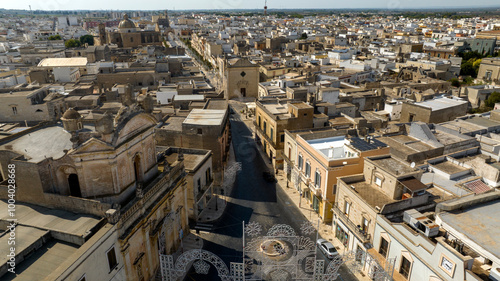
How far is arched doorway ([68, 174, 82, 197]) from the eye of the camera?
22859 millimetres

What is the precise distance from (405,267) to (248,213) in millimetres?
16266

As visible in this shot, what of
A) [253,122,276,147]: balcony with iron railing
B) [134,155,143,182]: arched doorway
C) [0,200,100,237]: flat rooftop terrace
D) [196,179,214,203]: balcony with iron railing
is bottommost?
[196,179,214,203]: balcony with iron railing

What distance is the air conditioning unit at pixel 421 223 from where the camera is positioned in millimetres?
21547

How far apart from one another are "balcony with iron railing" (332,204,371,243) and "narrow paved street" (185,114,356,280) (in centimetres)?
321

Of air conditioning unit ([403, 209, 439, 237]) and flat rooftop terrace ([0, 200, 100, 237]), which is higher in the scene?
flat rooftop terrace ([0, 200, 100, 237])

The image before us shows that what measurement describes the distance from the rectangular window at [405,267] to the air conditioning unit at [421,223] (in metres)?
2.34

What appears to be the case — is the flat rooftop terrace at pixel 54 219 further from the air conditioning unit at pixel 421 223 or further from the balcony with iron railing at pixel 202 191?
the air conditioning unit at pixel 421 223

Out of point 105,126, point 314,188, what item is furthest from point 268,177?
point 105,126

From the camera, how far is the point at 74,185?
23156mm

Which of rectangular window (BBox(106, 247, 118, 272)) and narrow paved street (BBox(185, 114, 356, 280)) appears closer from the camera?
rectangular window (BBox(106, 247, 118, 272))

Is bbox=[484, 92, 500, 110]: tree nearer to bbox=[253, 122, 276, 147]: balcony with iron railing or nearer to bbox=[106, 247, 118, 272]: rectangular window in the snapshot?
bbox=[253, 122, 276, 147]: balcony with iron railing

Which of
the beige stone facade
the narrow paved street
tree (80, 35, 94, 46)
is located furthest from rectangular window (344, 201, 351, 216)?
Result: tree (80, 35, 94, 46)

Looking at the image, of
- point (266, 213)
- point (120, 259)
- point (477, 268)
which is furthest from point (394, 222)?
point (120, 259)

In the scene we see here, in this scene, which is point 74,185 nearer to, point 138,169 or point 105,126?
point 138,169
